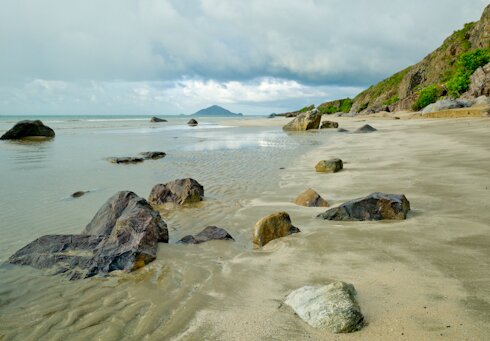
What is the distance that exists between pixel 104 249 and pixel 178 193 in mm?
3569

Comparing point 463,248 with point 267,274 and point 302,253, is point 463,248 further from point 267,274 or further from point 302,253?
point 267,274

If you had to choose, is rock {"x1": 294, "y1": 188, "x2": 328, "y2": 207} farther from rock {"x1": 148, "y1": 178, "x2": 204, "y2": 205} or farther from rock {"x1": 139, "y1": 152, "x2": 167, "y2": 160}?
rock {"x1": 139, "y1": 152, "x2": 167, "y2": 160}

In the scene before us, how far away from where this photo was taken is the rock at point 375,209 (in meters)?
5.86

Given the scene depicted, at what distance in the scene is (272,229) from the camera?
217 inches

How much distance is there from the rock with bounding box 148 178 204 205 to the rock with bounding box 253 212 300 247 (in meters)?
3.11

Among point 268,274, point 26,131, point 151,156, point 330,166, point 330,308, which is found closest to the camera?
point 330,308

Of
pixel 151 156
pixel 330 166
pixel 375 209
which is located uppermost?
pixel 375 209

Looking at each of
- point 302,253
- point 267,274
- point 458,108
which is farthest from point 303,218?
point 458,108

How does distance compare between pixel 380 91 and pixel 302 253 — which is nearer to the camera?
pixel 302 253

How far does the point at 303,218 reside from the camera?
645 cm

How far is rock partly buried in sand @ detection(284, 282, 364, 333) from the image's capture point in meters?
3.01

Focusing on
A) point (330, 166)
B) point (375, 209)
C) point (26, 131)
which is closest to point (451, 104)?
point (330, 166)

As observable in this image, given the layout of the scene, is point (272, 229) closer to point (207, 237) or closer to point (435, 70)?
point (207, 237)

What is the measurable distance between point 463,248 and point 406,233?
31.4 inches
